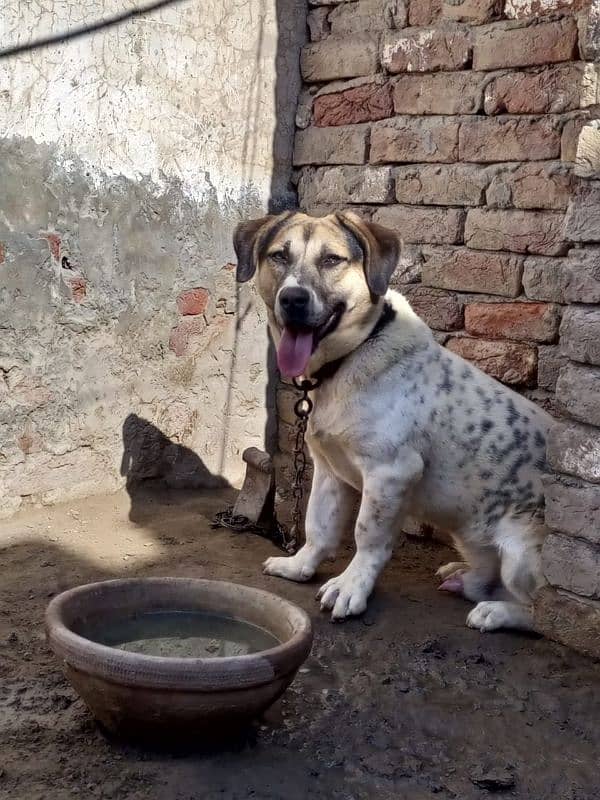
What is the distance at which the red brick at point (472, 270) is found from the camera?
452cm

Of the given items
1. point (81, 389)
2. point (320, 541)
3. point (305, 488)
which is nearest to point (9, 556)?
point (81, 389)

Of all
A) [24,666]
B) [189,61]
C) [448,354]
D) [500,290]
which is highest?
[189,61]

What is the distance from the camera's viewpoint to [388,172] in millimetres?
5031

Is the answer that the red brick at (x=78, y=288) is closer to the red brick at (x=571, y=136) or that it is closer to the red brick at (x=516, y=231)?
the red brick at (x=516, y=231)

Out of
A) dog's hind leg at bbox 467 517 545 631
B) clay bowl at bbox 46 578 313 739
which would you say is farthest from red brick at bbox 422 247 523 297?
clay bowl at bbox 46 578 313 739

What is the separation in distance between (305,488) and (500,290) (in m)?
1.72

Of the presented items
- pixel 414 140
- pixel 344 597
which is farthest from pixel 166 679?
pixel 414 140

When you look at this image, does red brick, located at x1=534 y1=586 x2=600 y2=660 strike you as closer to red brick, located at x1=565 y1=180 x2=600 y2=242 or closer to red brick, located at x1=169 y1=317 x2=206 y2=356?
red brick, located at x1=565 y1=180 x2=600 y2=242

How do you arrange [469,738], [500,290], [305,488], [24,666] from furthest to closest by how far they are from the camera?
[305,488] → [500,290] → [24,666] → [469,738]

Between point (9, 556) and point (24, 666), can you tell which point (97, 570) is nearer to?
point (9, 556)

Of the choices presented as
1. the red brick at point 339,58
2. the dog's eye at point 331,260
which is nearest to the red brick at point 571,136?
the dog's eye at point 331,260

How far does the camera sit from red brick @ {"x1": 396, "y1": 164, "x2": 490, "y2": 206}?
462cm

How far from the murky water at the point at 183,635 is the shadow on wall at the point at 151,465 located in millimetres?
1959

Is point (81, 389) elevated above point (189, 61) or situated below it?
below
